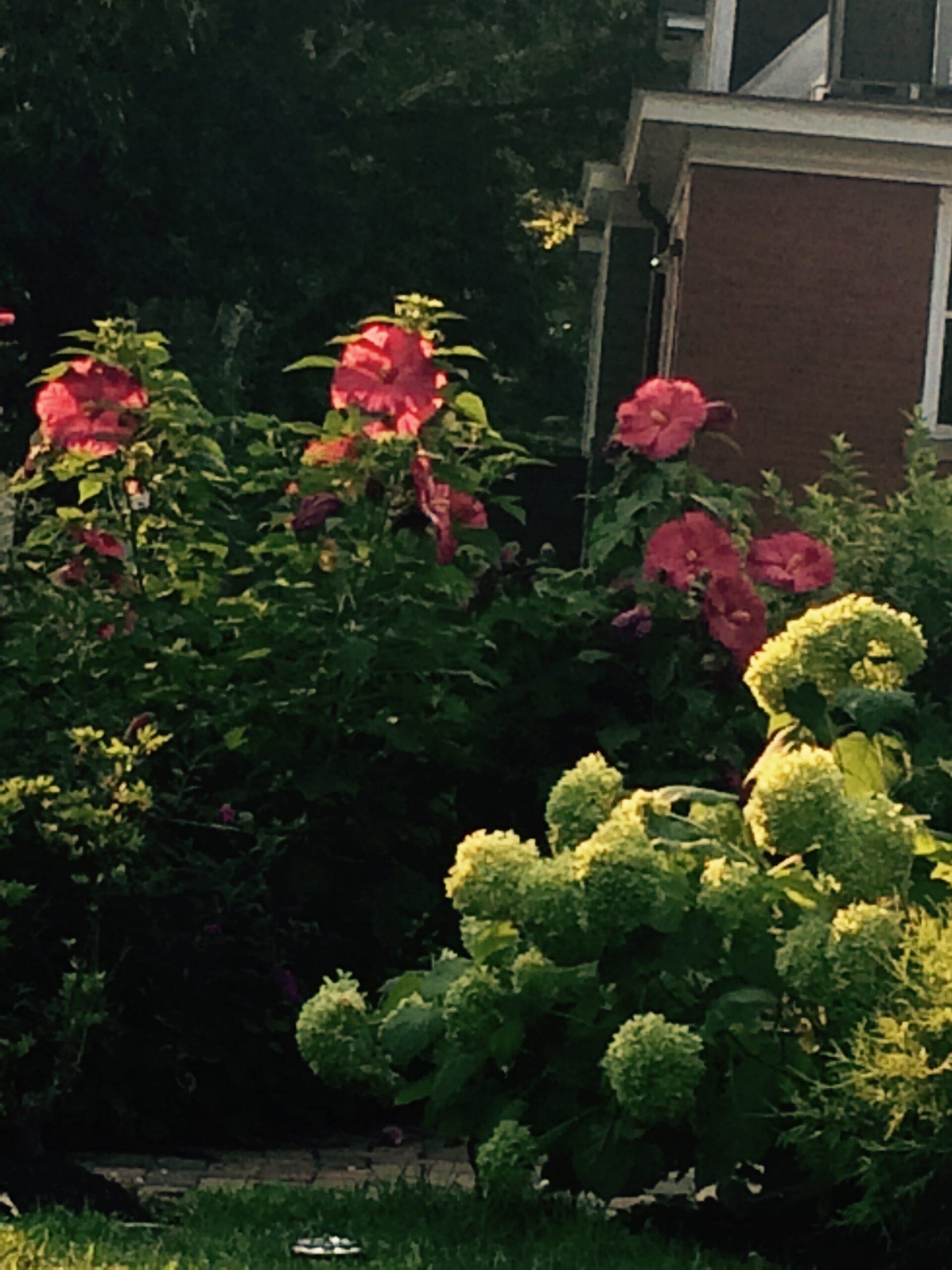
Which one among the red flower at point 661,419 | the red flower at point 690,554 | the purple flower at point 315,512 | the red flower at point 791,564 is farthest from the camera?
the red flower at point 661,419

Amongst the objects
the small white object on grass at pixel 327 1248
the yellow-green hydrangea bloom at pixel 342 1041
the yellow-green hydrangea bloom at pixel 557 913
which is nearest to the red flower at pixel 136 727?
the yellow-green hydrangea bloom at pixel 342 1041

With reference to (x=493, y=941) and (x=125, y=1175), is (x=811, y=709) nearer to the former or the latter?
(x=493, y=941)

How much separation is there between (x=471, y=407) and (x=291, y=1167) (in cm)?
247

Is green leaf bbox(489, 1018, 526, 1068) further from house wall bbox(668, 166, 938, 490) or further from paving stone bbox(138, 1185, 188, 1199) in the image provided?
house wall bbox(668, 166, 938, 490)

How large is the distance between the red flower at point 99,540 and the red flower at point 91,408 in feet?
0.87

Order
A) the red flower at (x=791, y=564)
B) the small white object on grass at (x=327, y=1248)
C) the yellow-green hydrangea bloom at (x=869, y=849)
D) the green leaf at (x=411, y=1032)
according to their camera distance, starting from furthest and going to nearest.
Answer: the red flower at (x=791, y=564) < the green leaf at (x=411, y=1032) < the yellow-green hydrangea bloom at (x=869, y=849) < the small white object on grass at (x=327, y=1248)

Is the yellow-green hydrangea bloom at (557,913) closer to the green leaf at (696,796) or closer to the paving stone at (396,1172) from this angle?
the green leaf at (696,796)

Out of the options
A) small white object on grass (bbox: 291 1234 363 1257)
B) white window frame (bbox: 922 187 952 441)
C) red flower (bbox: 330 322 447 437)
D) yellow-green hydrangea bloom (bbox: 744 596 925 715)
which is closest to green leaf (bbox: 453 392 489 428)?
red flower (bbox: 330 322 447 437)

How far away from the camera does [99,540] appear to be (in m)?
6.86

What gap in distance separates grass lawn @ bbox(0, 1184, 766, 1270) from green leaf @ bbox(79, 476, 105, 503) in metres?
2.42

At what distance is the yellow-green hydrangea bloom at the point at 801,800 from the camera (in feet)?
14.9

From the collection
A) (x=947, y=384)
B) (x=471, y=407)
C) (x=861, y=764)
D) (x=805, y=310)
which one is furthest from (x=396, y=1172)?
(x=947, y=384)

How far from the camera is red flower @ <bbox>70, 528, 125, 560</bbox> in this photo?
6.86 metres

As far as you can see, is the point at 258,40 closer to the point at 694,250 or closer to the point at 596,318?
the point at 596,318
